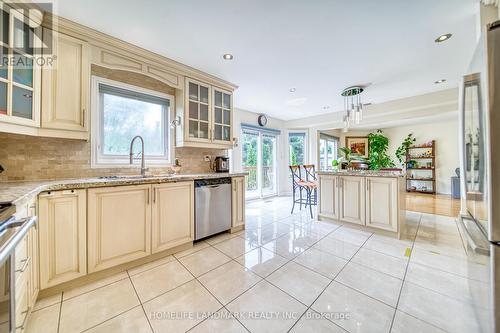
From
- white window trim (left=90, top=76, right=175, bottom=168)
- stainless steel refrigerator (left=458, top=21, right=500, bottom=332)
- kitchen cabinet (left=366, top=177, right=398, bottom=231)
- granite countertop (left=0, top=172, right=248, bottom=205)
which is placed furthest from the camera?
kitchen cabinet (left=366, top=177, right=398, bottom=231)

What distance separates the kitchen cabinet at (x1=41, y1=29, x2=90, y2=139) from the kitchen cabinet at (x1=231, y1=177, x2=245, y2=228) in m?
1.83

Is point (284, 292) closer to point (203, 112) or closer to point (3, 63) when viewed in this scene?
point (203, 112)

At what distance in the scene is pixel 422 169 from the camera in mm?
6133

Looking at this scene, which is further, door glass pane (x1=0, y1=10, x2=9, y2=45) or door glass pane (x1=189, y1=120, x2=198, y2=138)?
door glass pane (x1=189, y1=120, x2=198, y2=138)

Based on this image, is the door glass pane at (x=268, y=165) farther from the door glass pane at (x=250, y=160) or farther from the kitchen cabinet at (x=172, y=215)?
the kitchen cabinet at (x=172, y=215)

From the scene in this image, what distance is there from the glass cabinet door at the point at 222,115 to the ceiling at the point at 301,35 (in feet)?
0.95

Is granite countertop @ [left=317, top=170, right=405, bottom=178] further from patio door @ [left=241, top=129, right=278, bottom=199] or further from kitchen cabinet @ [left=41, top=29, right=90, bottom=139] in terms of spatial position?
kitchen cabinet @ [left=41, top=29, right=90, bottom=139]

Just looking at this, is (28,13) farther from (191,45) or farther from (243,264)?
(243,264)

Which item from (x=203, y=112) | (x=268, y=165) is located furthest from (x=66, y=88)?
(x=268, y=165)

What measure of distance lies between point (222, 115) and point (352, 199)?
2546 mm

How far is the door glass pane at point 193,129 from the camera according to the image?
109 inches

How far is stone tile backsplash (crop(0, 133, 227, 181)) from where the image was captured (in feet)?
5.60

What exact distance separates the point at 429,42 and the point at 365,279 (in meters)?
2.73

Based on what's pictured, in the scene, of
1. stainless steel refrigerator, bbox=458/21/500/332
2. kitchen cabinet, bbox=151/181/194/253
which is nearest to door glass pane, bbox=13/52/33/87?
kitchen cabinet, bbox=151/181/194/253
